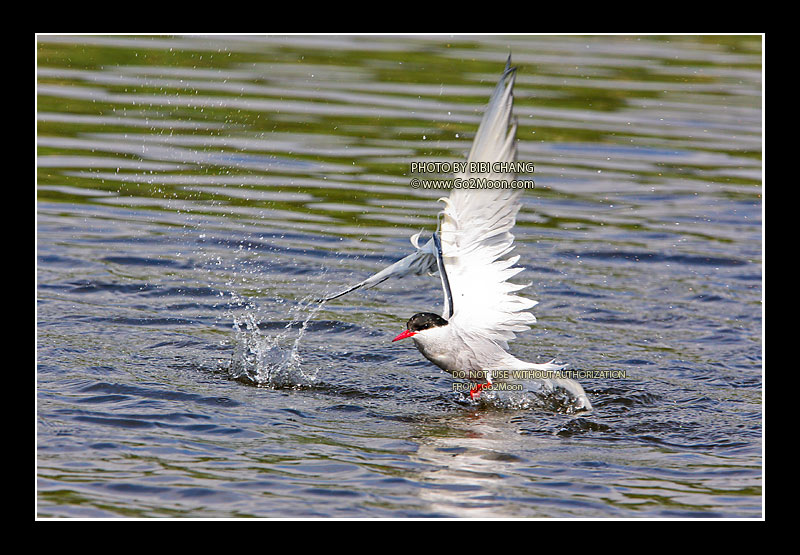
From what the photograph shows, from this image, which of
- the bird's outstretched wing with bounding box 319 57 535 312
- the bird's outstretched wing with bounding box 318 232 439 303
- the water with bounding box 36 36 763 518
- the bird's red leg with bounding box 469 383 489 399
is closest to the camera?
the water with bounding box 36 36 763 518

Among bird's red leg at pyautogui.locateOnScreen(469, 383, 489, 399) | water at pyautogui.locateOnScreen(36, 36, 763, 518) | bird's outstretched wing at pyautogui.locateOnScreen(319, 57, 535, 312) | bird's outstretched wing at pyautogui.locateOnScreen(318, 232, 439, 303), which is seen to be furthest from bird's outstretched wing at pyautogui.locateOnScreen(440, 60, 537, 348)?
water at pyautogui.locateOnScreen(36, 36, 763, 518)

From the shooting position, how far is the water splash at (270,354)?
6445 millimetres

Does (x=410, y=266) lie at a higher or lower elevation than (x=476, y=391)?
higher

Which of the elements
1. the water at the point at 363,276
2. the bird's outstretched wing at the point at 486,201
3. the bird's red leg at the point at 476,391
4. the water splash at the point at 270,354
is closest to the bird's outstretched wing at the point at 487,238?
the bird's outstretched wing at the point at 486,201

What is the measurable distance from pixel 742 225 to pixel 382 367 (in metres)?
4.97

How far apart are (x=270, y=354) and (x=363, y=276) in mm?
1919

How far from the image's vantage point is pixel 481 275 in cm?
599

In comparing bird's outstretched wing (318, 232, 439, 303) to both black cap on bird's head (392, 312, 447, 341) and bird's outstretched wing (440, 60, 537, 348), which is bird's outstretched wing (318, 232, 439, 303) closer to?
bird's outstretched wing (440, 60, 537, 348)

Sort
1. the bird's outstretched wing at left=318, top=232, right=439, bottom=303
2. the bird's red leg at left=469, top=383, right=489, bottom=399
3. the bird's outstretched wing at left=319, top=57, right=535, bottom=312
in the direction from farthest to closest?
the bird's red leg at left=469, top=383, right=489, bottom=399 → the bird's outstretched wing at left=318, top=232, right=439, bottom=303 → the bird's outstretched wing at left=319, top=57, right=535, bottom=312

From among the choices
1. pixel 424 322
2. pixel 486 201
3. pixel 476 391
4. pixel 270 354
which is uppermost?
pixel 486 201

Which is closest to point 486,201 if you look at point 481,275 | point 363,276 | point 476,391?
point 481,275

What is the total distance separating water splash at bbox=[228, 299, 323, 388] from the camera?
21.1 feet

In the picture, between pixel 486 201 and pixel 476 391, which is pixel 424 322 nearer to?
pixel 476 391

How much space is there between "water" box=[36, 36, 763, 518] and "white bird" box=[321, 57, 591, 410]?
29 cm
